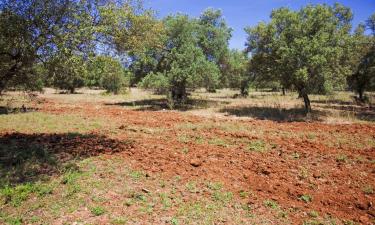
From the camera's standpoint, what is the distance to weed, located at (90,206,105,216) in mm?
6270

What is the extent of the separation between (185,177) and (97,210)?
2.82 meters

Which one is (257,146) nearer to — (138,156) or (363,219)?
(138,156)

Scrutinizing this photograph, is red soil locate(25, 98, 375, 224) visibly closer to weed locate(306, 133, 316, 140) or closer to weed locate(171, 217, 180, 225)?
weed locate(306, 133, 316, 140)

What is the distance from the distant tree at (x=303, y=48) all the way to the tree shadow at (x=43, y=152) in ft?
44.0

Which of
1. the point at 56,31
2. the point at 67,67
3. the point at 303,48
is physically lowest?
the point at 67,67

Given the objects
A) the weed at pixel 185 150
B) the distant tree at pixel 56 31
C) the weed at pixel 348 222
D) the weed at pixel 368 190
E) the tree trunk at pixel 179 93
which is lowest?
the weed at pixel 348 222

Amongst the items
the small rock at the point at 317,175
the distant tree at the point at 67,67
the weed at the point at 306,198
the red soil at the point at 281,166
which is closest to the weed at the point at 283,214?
the red soil at the point at 281,166

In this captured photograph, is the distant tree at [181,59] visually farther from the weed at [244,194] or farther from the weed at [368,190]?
the weed at [368,190]

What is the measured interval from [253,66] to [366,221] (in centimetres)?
1920

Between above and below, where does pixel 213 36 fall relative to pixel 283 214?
above

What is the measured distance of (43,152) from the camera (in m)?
10.1

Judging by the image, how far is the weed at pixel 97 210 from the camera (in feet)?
20.6

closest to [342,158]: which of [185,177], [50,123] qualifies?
[185,177]

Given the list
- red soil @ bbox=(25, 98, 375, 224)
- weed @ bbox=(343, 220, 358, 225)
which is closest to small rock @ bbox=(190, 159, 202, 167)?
red soil @ bbox=(25, 98, 375, 224)
